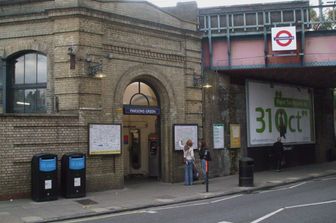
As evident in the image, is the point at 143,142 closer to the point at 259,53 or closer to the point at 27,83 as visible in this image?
the point at 27,83

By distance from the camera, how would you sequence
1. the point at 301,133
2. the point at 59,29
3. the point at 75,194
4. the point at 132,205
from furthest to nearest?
the point at 301,133, the point at 59,29, the point at 75,194, the point at 132,205

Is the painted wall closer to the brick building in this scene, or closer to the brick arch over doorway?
the brick building

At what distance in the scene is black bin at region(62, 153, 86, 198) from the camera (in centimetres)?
1415

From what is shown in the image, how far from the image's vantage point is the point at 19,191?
1391cm

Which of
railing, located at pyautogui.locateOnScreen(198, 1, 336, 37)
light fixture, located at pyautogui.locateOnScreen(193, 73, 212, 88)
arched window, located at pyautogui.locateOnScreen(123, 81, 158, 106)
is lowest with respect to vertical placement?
arched window, located at pyautogui.locateOnScreen(123, 81, 158, 106)

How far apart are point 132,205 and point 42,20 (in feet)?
25.0

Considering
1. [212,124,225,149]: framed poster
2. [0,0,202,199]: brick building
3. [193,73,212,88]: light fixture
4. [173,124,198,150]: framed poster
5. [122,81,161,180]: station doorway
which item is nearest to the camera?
[0,0,202,199]: brick building

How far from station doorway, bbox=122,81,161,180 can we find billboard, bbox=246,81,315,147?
5402 millimetres

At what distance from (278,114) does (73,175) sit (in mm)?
14533

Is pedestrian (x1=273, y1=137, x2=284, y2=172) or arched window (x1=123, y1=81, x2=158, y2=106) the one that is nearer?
arched window (x1=123, y1=81, x2=158, y2=106)

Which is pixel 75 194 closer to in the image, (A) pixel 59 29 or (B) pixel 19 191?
(B) pixel 19 191

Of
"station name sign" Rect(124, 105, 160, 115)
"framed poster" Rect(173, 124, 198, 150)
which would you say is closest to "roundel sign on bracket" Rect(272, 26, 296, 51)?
"framed poster" Rect(173, 124, 198, 150)

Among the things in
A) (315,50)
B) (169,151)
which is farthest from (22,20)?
(315,50)

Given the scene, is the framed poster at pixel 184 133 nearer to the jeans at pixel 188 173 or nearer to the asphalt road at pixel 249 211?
the jeans at pixel 188 173
